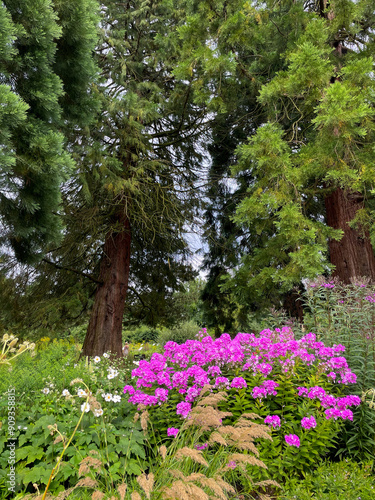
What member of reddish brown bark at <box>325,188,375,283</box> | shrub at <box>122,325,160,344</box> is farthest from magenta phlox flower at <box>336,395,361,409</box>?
shrub at <box>122,325,160,344</box>

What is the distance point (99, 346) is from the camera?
578 centimetres

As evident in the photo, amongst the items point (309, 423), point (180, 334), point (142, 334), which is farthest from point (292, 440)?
point (142, 334)

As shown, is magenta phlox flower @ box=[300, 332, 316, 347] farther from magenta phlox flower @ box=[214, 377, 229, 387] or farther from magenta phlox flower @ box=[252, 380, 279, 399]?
magenta phlox flower @ box=[214, 377, 229, 387]

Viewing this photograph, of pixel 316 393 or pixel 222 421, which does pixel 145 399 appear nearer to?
pixel 222 421

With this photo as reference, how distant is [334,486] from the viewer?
2.35m

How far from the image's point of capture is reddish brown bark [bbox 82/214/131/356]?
5863 mm

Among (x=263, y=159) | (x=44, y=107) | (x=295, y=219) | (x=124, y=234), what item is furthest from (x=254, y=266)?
(x=44, y=107)

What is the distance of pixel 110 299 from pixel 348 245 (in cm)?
412

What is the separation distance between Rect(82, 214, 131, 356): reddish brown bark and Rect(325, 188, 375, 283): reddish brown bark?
3.63 meters

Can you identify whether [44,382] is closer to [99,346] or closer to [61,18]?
[99,346]

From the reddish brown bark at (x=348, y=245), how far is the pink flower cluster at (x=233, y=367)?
9.12 feet

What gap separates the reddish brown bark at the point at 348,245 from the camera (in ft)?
18.3

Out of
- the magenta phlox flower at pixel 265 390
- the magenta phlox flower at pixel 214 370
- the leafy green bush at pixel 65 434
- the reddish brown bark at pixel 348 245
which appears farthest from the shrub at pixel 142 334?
the magenta phlox flower at pixel 265 390

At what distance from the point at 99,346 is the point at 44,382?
239 cm
